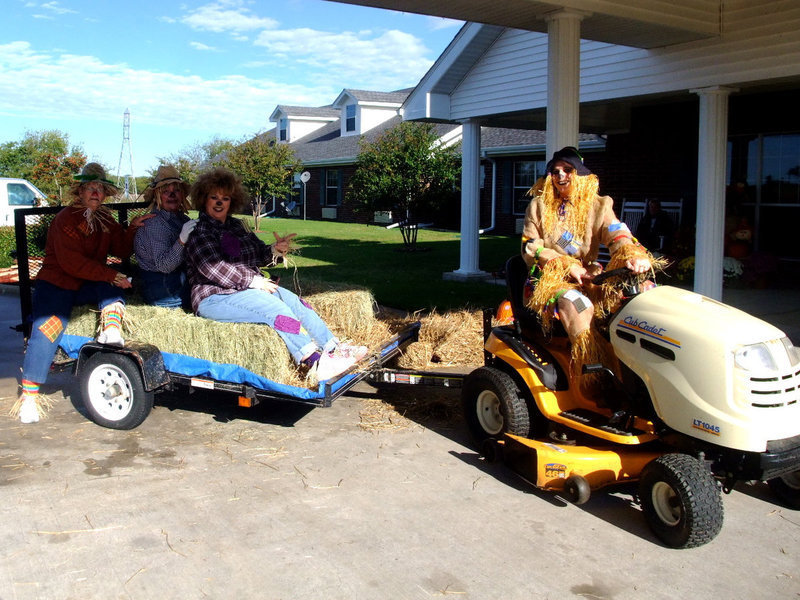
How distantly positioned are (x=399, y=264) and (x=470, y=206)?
8.92 feet

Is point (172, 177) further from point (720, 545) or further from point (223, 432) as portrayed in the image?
point (720, 545)

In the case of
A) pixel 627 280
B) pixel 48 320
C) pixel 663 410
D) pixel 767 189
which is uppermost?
pixel 767 189

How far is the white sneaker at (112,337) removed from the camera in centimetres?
530

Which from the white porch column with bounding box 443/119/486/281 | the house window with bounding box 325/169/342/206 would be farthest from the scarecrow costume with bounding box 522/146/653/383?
the house window with bounding box 325/169/342/206

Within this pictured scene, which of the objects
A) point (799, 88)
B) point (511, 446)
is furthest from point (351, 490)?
point (799, 88)

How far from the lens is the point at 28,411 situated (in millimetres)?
5605

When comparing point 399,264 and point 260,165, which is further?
point 260,165

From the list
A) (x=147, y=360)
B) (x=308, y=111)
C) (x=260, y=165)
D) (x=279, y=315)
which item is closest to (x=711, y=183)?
(x=279, y=315)

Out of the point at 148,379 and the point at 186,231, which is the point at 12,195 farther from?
the point at 148,379

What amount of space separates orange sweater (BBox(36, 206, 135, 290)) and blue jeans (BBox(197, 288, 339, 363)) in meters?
0.87

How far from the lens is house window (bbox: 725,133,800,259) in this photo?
38.7 ft

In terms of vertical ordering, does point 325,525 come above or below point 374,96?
below

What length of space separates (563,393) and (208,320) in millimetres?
2452

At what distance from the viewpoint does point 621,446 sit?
414cm
